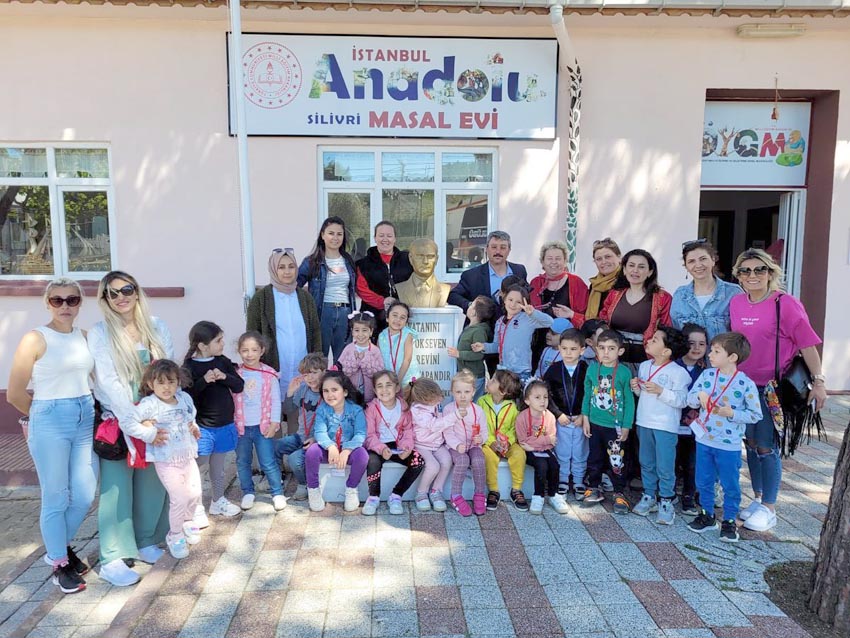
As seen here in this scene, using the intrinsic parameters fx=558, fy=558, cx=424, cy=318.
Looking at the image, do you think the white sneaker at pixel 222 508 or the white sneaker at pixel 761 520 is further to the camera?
the white sneaker at pixel 222 508

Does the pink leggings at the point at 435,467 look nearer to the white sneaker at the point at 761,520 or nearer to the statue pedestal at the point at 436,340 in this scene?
the statue pedestal at the point at 436,340

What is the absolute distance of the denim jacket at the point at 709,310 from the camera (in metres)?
3.62

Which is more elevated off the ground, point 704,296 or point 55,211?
point 55,211

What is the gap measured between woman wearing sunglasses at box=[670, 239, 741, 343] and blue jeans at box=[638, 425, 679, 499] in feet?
2.29

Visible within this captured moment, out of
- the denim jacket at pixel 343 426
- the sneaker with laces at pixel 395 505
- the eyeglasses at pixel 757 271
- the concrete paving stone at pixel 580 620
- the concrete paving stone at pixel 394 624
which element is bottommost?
the concrete paving stone at pixel 394 624

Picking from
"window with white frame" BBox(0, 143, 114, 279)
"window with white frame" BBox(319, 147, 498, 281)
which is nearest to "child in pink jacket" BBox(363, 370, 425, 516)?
"window with white frame" BBox(319, 147, 498, 281)

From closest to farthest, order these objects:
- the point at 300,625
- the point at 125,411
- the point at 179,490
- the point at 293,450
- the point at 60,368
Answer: the point at 300,625 → the point at 60,368 → the point at 125,411 → the point at 179,490 → the point at 293,450

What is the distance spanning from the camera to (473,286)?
444 centimetres

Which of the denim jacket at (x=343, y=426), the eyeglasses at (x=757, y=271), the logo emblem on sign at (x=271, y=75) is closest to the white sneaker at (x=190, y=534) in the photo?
the denim jacket at (x=343, y=426)

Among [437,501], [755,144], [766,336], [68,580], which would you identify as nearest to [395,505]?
[437,501]

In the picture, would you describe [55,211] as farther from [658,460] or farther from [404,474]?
[658,460]

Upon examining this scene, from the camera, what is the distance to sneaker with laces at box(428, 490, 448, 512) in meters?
3.69

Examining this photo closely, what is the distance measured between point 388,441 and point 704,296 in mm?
2321

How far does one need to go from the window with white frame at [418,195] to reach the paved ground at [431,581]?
11.2ft
